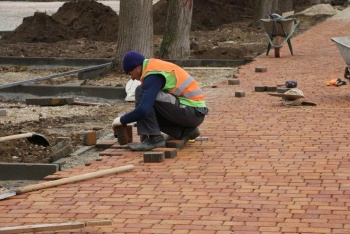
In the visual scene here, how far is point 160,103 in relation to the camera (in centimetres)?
1068

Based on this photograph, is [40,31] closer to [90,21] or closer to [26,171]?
[90,21]

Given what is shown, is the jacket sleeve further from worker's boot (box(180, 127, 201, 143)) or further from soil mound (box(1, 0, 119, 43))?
soil mound (box(1, 0, 119, 43))

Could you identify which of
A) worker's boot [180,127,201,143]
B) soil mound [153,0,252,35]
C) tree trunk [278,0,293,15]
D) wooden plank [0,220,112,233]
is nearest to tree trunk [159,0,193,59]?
soil mound [153,0,252,35]

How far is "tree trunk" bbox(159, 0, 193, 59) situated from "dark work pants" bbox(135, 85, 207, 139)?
10.3m

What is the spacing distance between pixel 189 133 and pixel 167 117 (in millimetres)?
421

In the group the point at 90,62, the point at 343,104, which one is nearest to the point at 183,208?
the point at 343,104

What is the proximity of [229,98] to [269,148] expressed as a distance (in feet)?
14.2

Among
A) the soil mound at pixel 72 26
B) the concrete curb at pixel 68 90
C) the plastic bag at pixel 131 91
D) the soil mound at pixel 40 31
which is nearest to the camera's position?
the plastic bag at pixel 131 91

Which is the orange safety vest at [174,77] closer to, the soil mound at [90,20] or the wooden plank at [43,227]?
the wooden plank at [43,227]

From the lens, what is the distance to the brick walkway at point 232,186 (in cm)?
791

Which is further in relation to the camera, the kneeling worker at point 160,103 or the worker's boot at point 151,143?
the worker's boot at point 151,143

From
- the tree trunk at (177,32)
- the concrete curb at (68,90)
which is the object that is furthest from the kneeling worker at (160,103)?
the tree trunk at (177,32)

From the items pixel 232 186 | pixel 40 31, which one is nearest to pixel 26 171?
pixel 232 186

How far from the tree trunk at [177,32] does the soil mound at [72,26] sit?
5.65m
